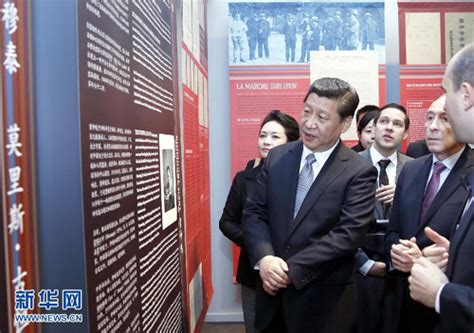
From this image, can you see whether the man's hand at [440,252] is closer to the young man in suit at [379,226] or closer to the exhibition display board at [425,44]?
the young man in suit at [379,226]

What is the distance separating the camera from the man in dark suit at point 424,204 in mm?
1996

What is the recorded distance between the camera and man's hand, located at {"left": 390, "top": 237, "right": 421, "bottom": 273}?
75.7 inches

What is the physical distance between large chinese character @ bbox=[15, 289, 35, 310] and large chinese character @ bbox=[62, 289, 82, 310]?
97 millimetres

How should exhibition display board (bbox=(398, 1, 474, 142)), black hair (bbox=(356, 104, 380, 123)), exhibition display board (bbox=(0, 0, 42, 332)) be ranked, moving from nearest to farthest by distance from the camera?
exhibition display board (bbox=(0, 0, 42, 332)), black hair (bbox=(356, 104, 380, 123)), exhibition display board (bbox=(398, 1, 474, 142))

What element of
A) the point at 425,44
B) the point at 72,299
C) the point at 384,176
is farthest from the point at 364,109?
the point at 72,299

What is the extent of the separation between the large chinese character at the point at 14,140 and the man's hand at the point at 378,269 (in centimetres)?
220

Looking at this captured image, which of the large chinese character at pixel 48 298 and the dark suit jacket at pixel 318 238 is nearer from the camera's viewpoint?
the large chinese character at pixel 48 298

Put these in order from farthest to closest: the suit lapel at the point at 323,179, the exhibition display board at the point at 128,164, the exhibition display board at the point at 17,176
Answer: the suit lapel at the point at 323,179
the exhibition display board at the point at 128,164
the exhibition display board at the point at 17,176

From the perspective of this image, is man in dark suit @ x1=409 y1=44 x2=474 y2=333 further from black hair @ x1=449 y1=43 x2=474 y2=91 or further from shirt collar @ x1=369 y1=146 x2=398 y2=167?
shirt collar @ x1=369 y1=146 x2=398 y2=167

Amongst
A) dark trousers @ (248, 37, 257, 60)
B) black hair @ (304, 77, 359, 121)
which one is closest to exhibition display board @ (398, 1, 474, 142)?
dark trousers @ (248, 37, 257, 60)

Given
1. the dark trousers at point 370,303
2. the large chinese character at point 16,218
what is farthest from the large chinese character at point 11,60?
the dark trousers at point 370,303

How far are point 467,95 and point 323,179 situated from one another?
0.82 metres

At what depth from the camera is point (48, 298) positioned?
3.72ft

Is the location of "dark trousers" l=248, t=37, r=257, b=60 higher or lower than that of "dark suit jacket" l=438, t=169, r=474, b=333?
higher
